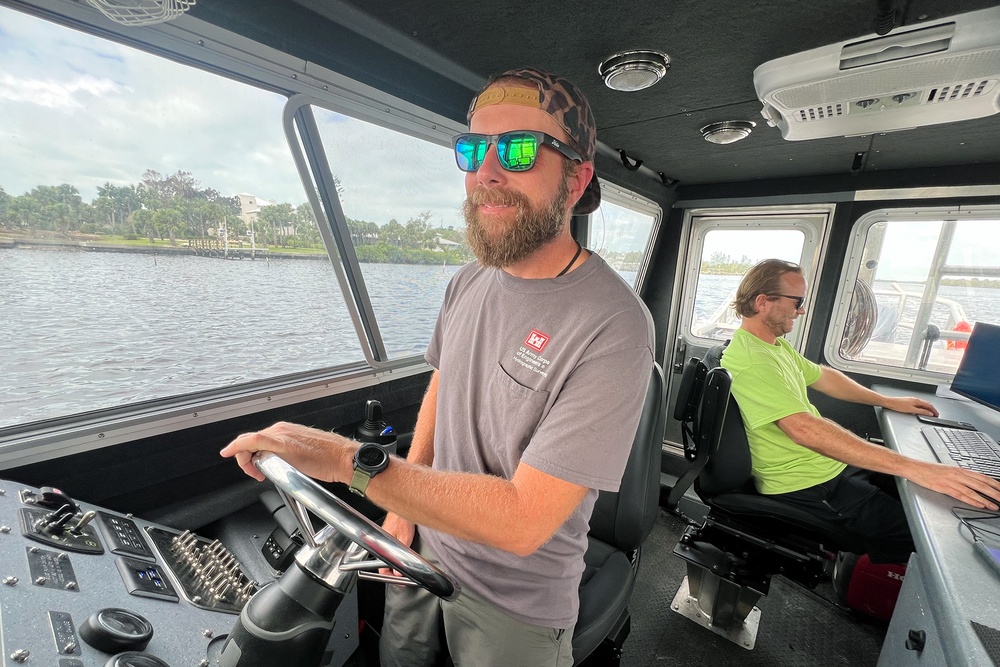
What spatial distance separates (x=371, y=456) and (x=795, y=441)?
2.08 m

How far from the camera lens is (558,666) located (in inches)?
43.1

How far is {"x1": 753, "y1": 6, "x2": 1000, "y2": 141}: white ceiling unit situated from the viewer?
4.37 feet

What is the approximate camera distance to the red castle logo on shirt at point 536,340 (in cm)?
104

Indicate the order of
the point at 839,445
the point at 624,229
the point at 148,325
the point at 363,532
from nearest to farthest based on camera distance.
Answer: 1. the point at 363,532
2. the point at 148,325
3. the point at 839,445
4. the point at 624,229

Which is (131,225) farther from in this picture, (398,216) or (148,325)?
(398,216)

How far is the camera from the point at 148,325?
1439 millimetres

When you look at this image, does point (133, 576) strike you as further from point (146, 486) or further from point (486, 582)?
point (486, 582)

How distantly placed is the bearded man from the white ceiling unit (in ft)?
3.43

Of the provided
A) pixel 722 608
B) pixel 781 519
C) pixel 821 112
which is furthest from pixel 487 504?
pixel 722 608

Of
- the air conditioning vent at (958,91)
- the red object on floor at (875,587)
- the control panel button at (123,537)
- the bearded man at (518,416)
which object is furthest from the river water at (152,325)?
the red object on floor at (875,587)

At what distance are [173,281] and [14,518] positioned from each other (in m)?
0.79

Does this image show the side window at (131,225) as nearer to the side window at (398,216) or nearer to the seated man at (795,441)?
the side window at (398,216)

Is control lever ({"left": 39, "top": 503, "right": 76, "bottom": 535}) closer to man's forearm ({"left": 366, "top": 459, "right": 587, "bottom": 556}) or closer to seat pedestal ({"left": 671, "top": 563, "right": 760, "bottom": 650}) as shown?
man's forearm ({"left": 366, "top": 459, "right": 587, "bottom": 556})

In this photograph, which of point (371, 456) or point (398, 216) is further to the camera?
point (398, 216)
